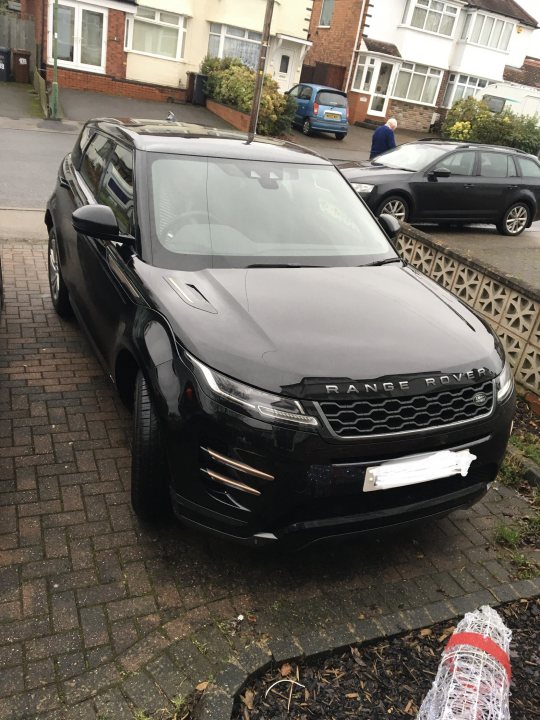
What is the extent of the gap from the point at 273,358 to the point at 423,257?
14.1 ft

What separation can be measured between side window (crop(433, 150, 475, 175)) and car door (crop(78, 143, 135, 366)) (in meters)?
7.75

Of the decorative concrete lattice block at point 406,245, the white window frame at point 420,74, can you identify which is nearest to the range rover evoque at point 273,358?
the decorative concrete lattice block at point 406,245

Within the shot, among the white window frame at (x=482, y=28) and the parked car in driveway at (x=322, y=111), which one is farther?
the white window frame at (x=482, y=28)

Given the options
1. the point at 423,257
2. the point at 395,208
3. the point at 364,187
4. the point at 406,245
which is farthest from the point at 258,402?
the point at 395,208

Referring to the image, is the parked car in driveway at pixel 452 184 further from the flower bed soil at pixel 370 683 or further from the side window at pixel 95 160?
the flower bed soil at pixel 370 683

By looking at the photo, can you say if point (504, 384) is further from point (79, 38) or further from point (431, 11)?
point (431, 11)

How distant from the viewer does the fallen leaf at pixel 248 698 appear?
2.26 m

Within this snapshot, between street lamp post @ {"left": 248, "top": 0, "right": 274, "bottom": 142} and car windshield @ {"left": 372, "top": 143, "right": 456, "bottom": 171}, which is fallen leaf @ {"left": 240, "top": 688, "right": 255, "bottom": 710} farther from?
street lamp post @ {"left": 248, "top": 0, "right": 274, "bottom": 142}

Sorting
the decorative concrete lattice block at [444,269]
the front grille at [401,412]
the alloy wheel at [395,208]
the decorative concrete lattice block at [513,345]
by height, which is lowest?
the alloy wheel at [395,208]

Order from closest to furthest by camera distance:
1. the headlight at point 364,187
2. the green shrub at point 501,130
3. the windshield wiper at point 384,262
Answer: the windshield wiper at point 384,262 < the headlight at point 364,187 < the green shrub at point 501,130

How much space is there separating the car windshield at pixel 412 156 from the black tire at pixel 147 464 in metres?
8.69

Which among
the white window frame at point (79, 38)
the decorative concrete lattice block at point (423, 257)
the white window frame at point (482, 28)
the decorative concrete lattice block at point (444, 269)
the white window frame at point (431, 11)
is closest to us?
the decorative concrete lattice block at point (444, 269)

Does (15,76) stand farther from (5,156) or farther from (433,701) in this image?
(433,701)

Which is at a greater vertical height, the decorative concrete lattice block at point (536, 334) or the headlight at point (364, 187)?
the decorative concrete lattice block at point (536, 334)
